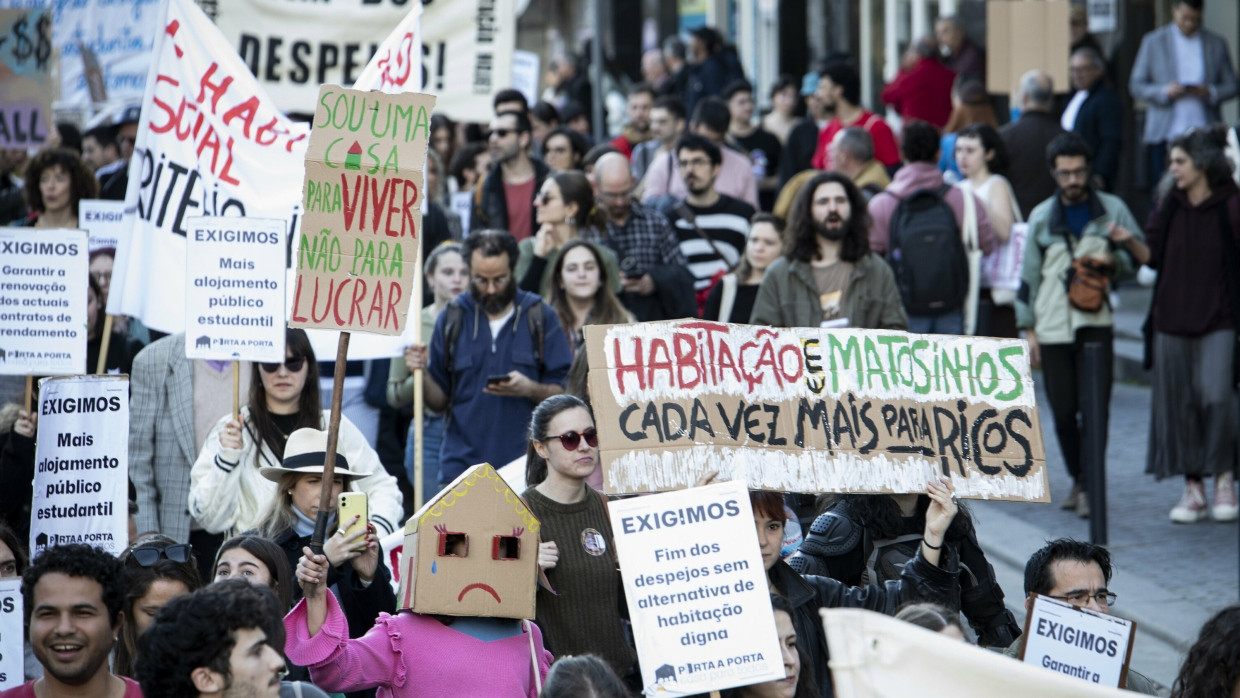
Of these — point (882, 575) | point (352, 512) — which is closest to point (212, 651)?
point (352, 512)

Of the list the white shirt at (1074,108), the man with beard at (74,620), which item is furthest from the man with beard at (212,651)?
the white shirt at (1074,108)

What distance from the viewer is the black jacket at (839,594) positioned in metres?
5.24

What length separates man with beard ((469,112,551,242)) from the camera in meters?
11.4

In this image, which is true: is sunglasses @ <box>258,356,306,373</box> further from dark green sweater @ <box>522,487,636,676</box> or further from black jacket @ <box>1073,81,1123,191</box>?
black jacket @ <box>1073,81,1123,191</box>

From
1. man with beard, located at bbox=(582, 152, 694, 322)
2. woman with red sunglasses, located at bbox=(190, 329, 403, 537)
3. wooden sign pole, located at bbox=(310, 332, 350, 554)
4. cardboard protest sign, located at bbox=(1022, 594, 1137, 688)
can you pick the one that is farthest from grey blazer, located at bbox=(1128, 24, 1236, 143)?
wooden sign pole, located at bbox=(310, 332, 350, 554)

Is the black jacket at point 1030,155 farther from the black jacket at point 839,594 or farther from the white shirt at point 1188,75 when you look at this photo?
the black jacket at point 839,594

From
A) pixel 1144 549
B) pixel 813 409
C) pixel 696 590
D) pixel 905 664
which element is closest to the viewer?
pixel 905 664

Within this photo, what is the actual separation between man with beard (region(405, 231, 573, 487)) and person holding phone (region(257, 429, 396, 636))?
174 cm

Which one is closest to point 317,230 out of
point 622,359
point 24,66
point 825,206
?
point 622,359

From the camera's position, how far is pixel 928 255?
10578mm

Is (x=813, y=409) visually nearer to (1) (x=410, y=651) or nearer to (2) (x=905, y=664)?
(1) (x=410, y=651)

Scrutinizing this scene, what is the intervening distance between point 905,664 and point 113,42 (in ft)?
43.5

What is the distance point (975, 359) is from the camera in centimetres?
579

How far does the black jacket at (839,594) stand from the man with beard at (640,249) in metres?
4.36
